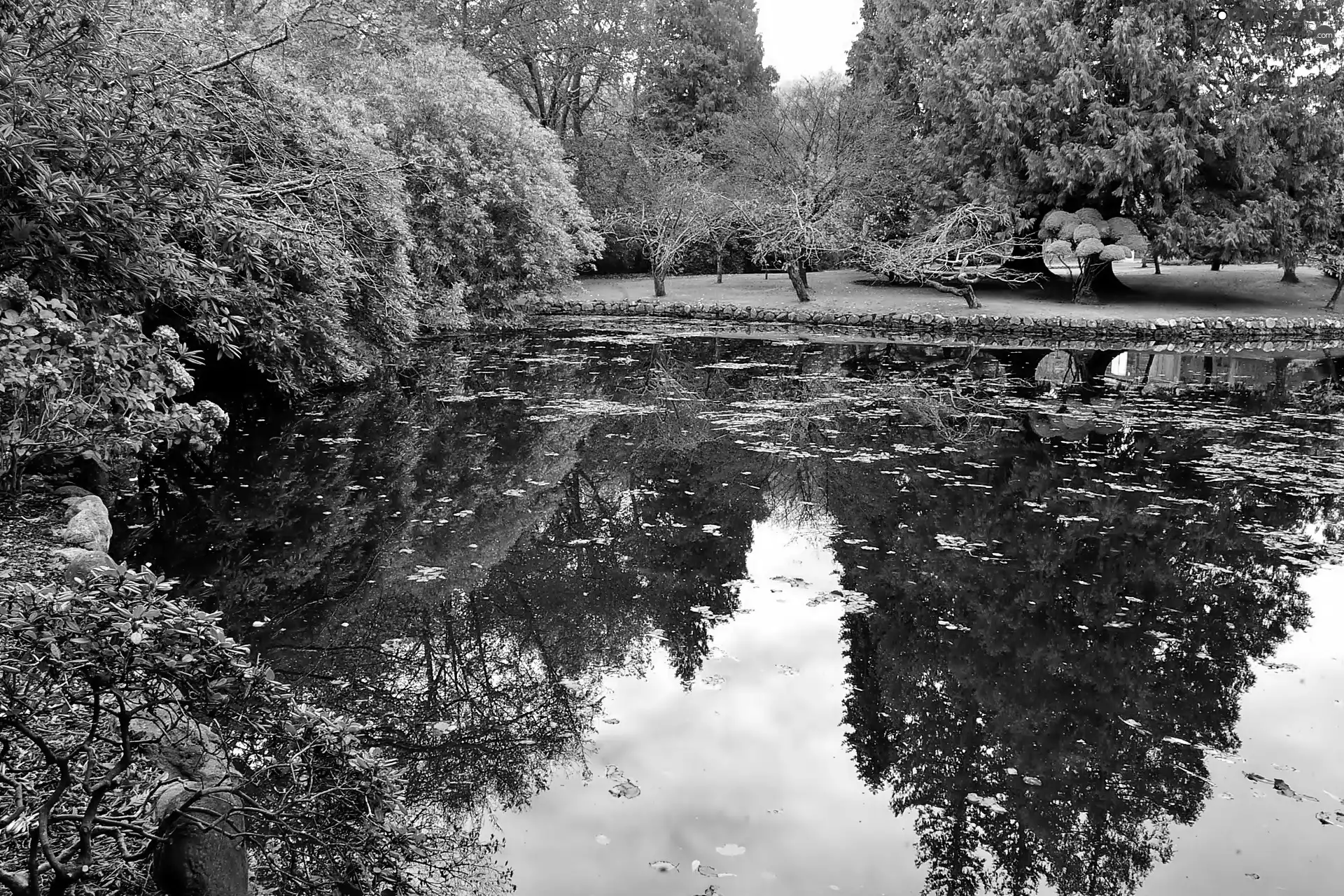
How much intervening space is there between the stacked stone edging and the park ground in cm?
42

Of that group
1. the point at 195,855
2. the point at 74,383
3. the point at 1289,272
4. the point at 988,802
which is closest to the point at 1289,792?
the point at 988,802

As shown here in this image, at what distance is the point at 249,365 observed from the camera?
46.8ft

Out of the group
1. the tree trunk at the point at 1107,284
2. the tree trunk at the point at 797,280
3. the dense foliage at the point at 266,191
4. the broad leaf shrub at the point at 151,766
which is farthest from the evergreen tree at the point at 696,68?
the broad leaf shrub at the point at 151,766

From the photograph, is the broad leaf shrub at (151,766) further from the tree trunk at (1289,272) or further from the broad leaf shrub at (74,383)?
the tree trunk at (1289,272)

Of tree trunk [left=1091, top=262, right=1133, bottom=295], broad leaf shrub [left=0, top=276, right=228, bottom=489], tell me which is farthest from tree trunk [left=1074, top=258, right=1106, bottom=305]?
broad leaf shrub [left=0, top=276, right=228, bottom=489]

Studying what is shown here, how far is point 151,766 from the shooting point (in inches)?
159

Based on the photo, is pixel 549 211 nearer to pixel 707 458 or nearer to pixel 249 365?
pixel 249 365

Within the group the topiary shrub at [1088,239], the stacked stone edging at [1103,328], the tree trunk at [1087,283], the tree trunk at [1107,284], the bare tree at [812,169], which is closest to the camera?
the stacked stone edging at [1103,328]

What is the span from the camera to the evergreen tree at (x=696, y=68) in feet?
134

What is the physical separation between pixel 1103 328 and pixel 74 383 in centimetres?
2196

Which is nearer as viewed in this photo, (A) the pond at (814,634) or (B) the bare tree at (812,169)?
(A) the pond at (814,634)

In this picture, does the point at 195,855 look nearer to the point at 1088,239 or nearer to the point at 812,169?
the point at 1088,239

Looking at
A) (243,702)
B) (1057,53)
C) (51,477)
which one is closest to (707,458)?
(51,477)

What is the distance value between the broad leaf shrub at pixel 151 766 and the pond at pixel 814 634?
38cm
